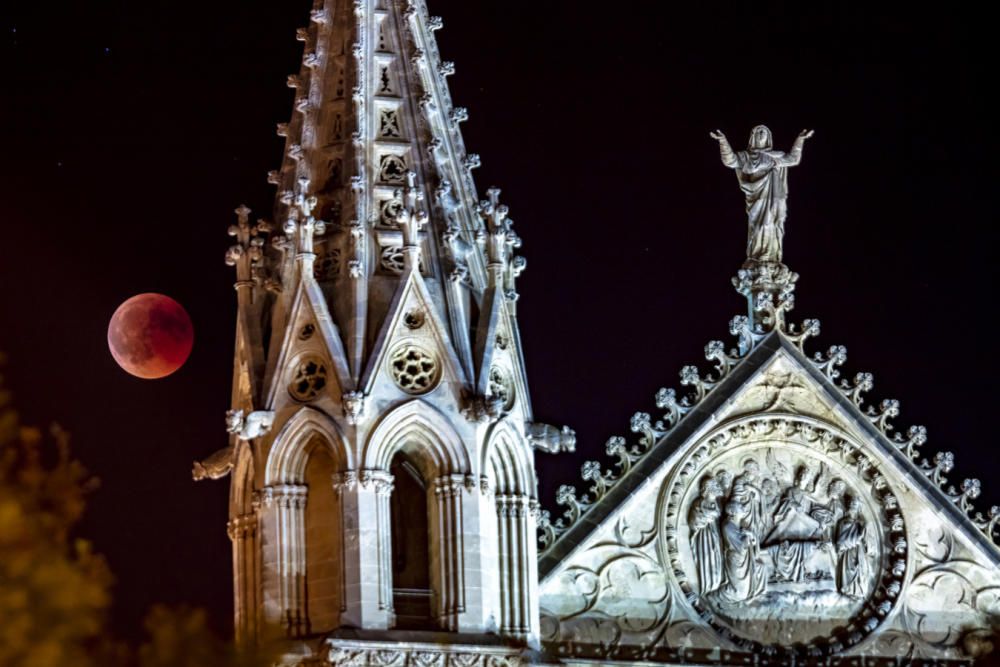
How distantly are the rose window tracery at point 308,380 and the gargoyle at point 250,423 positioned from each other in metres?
0.44

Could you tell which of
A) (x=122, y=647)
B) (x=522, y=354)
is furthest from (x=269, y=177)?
(x=122, y=647)

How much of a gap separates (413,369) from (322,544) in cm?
255

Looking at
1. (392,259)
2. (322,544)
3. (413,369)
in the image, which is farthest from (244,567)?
(392,259)

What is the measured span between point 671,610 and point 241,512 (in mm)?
5828

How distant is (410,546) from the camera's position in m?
50.7

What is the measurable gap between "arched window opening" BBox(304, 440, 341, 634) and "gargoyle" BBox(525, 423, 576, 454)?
2.71 m

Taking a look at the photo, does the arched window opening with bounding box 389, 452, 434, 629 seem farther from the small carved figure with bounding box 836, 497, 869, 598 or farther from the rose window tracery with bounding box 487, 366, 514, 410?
the small carved figure with bounding box 836, 497, 869, 598

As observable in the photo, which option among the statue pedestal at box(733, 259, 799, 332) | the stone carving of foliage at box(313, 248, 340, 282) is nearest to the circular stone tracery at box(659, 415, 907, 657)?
the statue pedestal at box(733, 259, 799, 332)

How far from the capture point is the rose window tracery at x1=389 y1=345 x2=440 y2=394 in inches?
1962

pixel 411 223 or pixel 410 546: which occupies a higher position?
pixel 411 223

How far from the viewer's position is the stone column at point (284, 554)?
1944 inches

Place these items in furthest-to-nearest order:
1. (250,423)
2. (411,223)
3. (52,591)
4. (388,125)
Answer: (388,125) → (411,223) → (250,423) → (52,591)

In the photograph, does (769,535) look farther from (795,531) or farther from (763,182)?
(763,182)

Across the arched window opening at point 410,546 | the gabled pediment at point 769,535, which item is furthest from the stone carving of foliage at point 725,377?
the arched window opening at point 410,546
